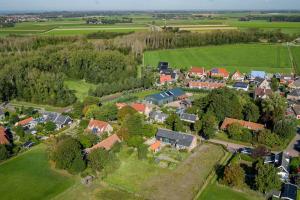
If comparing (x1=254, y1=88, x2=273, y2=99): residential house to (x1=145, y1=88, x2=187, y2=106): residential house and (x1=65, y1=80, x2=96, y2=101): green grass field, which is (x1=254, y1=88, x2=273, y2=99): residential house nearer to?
(x1=145, y1=88, x2=187, y2=106): residential house

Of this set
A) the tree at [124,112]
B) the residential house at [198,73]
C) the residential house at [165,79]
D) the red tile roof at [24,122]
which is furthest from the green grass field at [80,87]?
the residential house at [198,73]

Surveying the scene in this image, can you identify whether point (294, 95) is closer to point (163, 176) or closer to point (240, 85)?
point (240, 85)

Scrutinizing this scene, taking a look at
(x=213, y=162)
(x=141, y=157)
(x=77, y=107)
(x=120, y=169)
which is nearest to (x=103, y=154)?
(x=120, y=169)

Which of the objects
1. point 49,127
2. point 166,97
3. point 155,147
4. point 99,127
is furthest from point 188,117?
point 49,127

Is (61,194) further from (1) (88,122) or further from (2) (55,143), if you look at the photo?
(1) (88,122)

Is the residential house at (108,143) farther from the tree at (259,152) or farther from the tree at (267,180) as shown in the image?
the tree at (267,180)

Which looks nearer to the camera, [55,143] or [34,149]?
[55,143]
